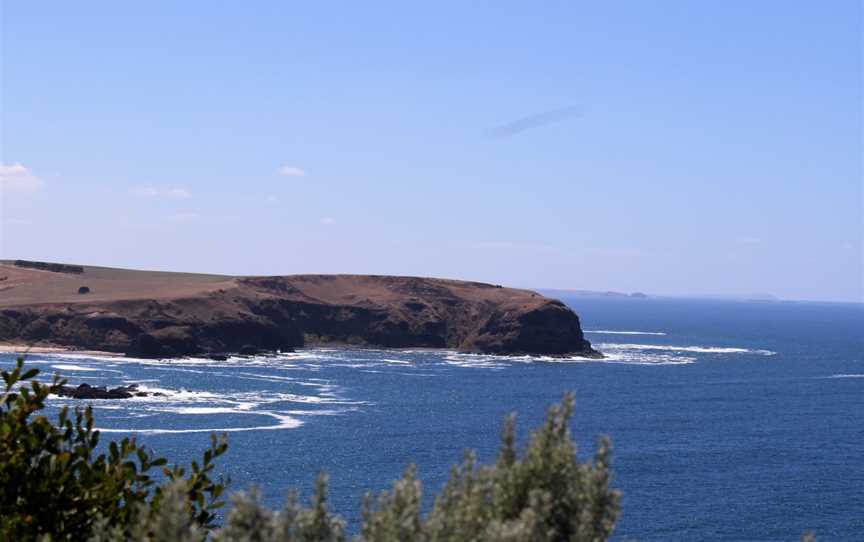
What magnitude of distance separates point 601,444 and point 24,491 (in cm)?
693

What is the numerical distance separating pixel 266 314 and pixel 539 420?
6688 centimetres

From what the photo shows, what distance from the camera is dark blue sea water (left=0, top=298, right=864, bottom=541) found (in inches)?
2087

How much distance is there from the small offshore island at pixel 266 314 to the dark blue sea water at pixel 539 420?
7927mm

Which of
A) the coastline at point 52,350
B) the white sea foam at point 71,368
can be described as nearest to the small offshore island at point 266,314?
the coastline at point 52,350

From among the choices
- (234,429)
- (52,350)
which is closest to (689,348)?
(52,350)

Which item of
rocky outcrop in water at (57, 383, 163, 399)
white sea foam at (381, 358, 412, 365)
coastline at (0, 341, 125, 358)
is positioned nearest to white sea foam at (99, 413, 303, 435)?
rocky outcrop in water at (57, 383, 163, 399)

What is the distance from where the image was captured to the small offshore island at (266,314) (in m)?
121

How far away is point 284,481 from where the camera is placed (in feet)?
177

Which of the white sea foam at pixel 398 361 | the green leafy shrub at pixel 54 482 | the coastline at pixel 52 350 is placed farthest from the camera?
the white sea foam at pixel 398 361

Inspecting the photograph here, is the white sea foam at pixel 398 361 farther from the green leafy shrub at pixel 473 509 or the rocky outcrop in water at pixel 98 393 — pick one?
the green leafy shrub at pixel 473 509

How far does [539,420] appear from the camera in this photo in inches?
3145

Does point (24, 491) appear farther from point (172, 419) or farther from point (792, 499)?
point (172, 419)

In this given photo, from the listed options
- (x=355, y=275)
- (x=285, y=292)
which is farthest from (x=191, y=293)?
(x=355, y=275)

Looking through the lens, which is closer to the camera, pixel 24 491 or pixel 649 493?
pixel 24 491
